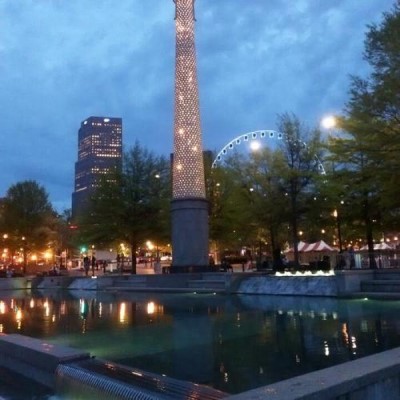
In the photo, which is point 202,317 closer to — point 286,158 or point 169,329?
point 169,329

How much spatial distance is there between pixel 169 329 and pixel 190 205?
19.3m

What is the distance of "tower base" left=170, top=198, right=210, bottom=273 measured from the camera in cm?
3275

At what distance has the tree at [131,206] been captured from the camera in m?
42.6

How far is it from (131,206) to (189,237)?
36.9 ft

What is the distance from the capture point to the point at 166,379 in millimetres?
7535

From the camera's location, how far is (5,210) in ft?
193

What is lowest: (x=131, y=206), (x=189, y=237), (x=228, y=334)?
(x=228, y=334)

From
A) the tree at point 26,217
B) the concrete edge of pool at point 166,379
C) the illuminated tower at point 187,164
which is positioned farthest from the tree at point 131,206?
the concrete edge of pool at point 166,379

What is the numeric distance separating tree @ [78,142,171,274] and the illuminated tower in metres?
8.13

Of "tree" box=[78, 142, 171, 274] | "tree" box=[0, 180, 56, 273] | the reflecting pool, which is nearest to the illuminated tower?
"tree" box=[78, 142, 171, 274]

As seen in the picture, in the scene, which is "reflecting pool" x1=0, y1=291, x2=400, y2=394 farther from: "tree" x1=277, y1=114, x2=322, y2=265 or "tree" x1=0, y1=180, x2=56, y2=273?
"tree" x1=0, y1=180, x2=56, y2=273

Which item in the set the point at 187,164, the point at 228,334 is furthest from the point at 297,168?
the point at 228,334

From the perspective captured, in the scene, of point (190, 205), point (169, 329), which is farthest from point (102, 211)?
point (169, 329)

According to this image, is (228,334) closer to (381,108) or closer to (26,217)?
(381,108)
